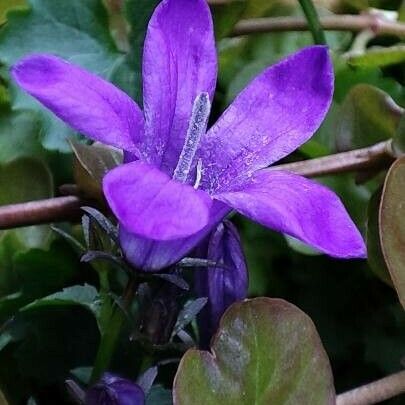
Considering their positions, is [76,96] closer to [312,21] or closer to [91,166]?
[91,166]

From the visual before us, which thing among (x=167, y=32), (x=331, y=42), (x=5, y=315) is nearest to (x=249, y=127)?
(x=167, y=32)

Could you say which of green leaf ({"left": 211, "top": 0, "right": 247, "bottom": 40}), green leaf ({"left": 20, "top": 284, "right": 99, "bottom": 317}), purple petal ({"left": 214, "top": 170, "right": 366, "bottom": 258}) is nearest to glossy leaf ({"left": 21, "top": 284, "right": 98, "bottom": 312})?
green leaf ({"left": 20, "top": 284, "right": 99, "bottom": 317})

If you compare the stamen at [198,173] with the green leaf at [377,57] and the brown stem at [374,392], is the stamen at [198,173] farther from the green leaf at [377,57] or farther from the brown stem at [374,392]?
the green leaf at [377,57]

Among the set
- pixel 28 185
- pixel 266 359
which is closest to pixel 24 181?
pixel 28 185

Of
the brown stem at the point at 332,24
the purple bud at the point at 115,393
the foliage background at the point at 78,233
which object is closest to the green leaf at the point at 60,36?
the foliage background at the point at 78,233

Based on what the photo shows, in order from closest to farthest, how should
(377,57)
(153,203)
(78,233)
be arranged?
(153,203) → (78,233) → (377,57)

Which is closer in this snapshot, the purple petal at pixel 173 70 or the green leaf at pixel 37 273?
the purple petal at pixel 173 70
